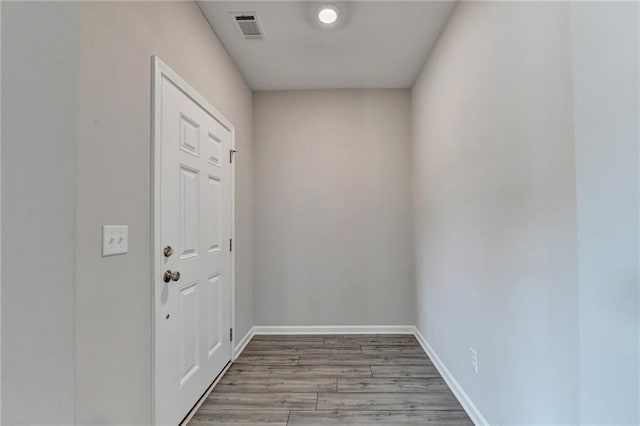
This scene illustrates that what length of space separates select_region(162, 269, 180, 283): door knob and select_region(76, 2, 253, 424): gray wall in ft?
0.45

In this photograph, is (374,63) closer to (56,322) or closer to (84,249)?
(84,249)

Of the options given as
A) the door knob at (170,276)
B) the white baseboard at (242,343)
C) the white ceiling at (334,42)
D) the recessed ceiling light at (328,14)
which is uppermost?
the white ceiling at (334,42)

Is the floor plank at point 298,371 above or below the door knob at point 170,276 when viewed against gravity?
below

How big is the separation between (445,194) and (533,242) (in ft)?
3.50

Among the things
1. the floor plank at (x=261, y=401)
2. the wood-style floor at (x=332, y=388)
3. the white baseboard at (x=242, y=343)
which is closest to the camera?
the wood-style floor at (x=332, y=388)

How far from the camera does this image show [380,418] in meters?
1.82

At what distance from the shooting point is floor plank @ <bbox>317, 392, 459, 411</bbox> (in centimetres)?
192

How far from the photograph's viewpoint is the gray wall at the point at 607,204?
0.89 metres

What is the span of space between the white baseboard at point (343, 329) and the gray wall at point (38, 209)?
227cm

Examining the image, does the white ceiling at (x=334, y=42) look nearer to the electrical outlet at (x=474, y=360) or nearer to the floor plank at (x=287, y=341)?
the electrical outlet at (x=474, y=360)

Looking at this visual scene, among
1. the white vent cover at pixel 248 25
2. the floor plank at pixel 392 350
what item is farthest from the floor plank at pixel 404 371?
the white vent cover at pixel 248 25

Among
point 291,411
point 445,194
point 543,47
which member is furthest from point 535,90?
point 291,411

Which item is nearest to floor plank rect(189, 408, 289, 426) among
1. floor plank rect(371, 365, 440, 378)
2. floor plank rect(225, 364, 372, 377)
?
floor plank rect(225, 364, 372, 377)

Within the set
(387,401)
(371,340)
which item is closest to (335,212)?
(371,340)
